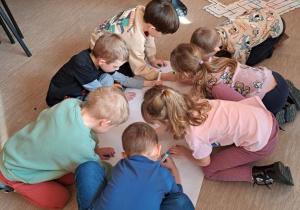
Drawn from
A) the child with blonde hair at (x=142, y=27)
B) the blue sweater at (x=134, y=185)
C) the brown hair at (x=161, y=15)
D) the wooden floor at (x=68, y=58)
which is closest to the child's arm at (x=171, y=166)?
the wooden floor at (x=68, y=58)

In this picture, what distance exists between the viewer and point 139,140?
3.18ft

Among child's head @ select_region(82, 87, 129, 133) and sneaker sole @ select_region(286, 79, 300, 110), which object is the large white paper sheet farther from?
sneaker sole @ select_region(286, 79, 300, 110)

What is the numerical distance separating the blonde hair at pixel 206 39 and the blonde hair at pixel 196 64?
0.53ft

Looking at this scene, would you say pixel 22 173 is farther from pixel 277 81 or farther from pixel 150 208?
pixel 277 81

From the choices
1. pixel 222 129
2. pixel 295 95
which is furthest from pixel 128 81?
pixel 295 95

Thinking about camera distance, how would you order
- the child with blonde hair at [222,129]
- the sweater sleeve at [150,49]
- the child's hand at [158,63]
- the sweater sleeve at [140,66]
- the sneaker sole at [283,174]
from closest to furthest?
the child with blonde hair at [222,129] < the sneaker sole at [283,174] < the sweater sleeve at [140,66] < the sweater sleeve at [150,49] < the child's hand at [158,63]

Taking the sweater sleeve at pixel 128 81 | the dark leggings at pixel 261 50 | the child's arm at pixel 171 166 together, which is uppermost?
the sweater sleeve at pixel 128 81

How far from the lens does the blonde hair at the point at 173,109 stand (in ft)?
3.50

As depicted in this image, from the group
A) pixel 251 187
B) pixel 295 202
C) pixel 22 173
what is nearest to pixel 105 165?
pixel 22 173

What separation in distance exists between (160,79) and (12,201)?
3.38 ft

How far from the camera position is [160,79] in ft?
5.64

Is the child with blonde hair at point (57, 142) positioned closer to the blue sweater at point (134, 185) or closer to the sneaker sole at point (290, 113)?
the blue sweater at point (134, 185)

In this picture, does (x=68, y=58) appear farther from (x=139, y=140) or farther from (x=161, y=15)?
(x=139, y=140)

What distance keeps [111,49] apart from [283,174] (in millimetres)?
964
